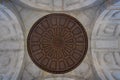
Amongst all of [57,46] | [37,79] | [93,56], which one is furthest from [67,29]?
[37,79]

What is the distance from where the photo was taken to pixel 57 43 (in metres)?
5.54

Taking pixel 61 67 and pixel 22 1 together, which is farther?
pixel 61 67

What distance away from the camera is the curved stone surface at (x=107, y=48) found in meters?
5.30

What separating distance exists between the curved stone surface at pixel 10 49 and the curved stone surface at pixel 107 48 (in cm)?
144

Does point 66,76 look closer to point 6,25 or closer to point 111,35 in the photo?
point 111,35

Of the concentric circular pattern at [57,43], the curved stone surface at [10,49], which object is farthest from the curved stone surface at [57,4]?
the curved stone surface at [10,49]

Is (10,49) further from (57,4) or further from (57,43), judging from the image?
(57,4)

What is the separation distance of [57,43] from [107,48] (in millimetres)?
993

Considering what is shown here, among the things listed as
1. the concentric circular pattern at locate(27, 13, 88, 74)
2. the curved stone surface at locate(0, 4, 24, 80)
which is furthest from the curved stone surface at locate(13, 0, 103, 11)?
the curved stone surface at locate(0, 4, 24, 80)

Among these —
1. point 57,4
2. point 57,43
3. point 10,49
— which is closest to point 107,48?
point 57,43

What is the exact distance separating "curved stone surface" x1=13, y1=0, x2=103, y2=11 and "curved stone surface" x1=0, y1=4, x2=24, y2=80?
46 centimetres

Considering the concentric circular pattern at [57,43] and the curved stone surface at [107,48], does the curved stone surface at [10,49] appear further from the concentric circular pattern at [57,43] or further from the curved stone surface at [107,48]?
the curved stone surface at [107,48]

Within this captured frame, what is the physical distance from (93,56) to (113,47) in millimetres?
430

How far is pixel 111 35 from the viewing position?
17.7ft
